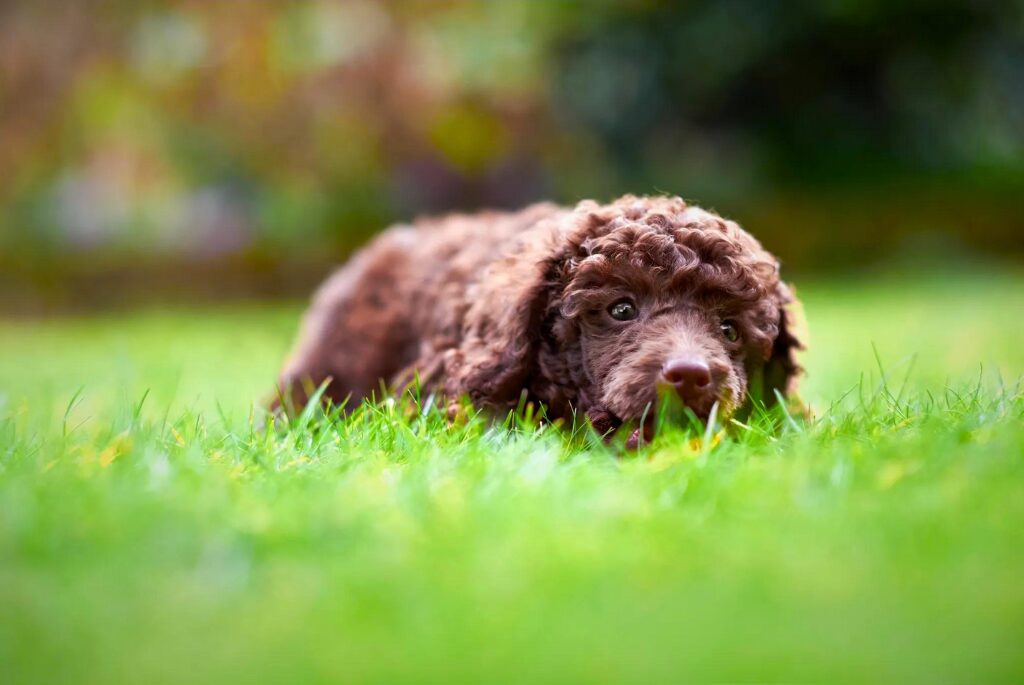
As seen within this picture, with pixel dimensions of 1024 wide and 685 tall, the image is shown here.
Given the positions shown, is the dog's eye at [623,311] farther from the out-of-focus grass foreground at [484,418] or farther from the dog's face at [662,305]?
the out-of-focus grass foreground at [484,418]

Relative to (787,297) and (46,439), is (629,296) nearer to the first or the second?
(787,297)

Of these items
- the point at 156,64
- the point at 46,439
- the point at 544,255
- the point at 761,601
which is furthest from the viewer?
the point at 156,64

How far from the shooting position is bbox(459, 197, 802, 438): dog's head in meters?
3.39

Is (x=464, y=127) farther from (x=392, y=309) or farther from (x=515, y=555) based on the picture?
(x=515, y=555)

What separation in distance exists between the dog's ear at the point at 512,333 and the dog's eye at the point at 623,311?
26 centimetres

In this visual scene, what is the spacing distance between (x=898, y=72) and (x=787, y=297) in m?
12.7

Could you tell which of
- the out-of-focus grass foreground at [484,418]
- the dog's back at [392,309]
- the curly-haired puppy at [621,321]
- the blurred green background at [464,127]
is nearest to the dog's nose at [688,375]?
the curly-haired puppy at [621,321]

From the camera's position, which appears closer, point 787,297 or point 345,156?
point 787,297

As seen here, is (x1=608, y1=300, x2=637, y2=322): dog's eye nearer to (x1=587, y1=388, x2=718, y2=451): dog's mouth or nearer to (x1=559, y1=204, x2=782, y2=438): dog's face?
(x1=559, y1=204, x2=782, y2=438): dog's face

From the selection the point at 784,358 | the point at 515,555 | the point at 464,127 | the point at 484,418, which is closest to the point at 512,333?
the point at 484,418

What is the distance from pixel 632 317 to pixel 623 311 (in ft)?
0.12

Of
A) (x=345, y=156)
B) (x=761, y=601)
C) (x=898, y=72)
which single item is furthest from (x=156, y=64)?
(x=761, y=601)

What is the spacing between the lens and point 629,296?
3629 millimetres

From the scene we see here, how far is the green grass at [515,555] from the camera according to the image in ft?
5.92
